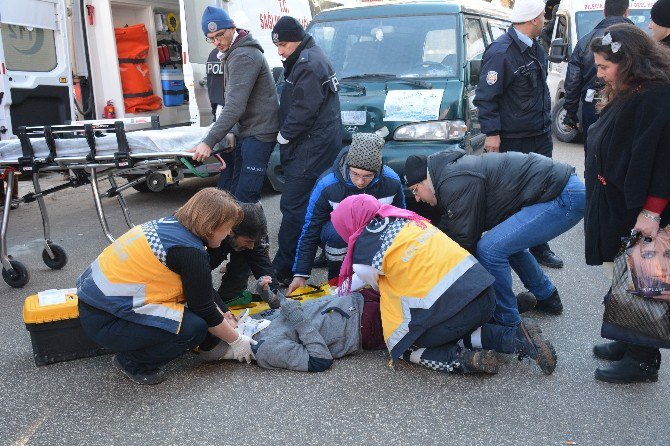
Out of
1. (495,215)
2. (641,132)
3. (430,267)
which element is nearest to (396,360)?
(430,267)

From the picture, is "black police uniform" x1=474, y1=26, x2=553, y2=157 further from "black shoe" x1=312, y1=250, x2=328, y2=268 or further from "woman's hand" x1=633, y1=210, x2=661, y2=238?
"woman's hand" x1=633, y1=210, x2=661, y2=238

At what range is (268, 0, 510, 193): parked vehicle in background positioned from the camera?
18.1ft

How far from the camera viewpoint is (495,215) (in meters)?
3.61

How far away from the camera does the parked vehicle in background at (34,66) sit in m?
6.86

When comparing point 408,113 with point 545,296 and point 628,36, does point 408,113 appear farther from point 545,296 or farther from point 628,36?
point 628,36

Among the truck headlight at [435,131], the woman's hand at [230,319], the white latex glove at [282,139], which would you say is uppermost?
the white latex glove at [282,139]

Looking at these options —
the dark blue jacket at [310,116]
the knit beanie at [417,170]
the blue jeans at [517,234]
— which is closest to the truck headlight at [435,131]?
the dark blue jacket at [310,116]

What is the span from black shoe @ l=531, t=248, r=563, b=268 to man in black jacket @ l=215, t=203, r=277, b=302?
2234mm

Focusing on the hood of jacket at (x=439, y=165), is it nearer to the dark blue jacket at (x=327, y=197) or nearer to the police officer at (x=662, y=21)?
the dark blue jacket at (x=327, y=197)

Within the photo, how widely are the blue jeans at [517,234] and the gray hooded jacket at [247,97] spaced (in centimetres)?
203

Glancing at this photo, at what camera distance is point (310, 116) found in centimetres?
456

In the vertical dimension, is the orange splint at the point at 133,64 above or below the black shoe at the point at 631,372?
above

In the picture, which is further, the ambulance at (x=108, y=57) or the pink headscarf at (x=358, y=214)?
the ambulance at (x=108, y=57)

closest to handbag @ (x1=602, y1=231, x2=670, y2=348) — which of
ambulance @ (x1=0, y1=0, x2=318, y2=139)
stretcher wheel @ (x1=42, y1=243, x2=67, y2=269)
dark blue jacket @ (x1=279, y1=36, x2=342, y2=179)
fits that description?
dark blue jacket @ (x1=279, y1=36, x2=342, y2=179)
